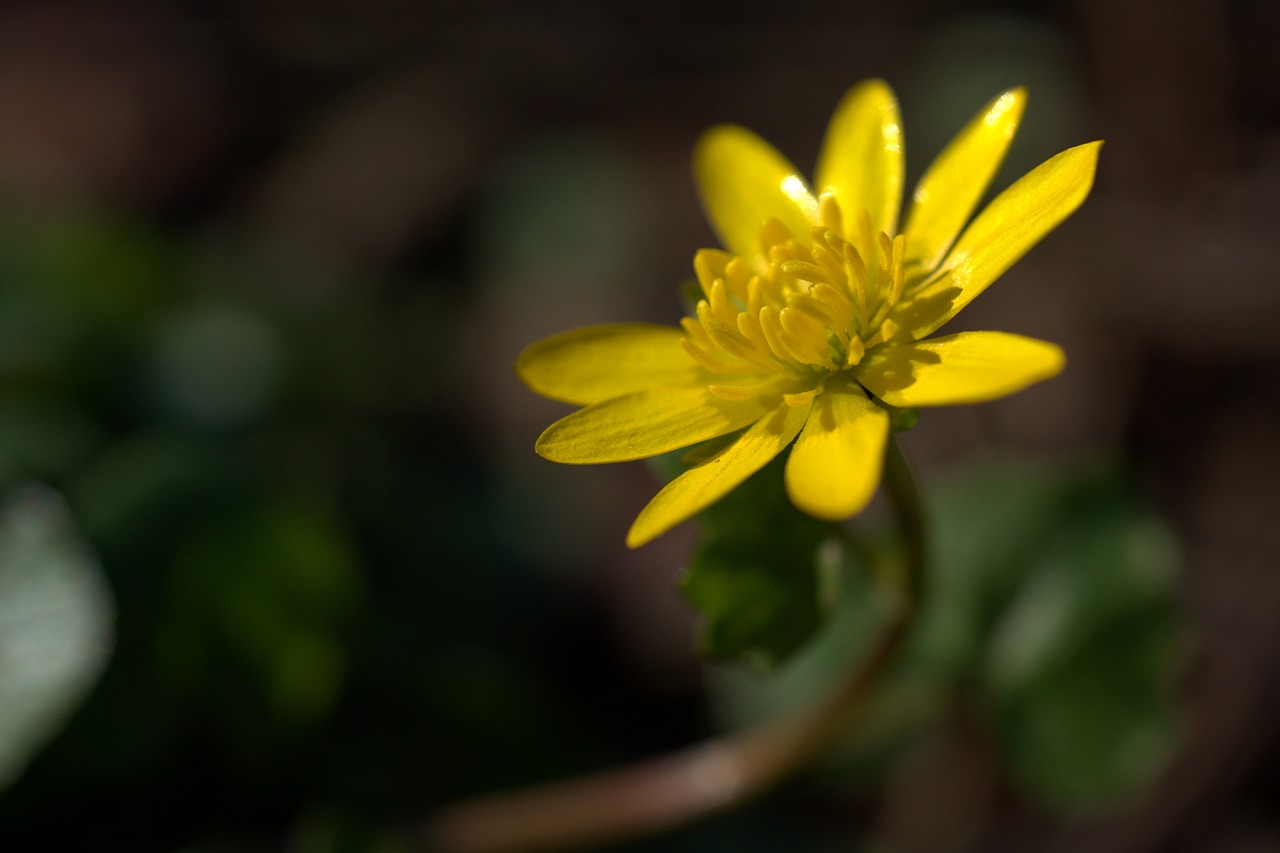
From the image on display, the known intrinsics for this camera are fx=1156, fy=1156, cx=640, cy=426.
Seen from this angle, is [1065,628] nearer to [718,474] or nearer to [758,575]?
[758,575]

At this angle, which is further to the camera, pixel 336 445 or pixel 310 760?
pixel 336 445

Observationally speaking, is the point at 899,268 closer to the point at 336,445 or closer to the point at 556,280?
the point at 336,445

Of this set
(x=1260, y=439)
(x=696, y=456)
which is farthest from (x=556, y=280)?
(x=696, y=456)

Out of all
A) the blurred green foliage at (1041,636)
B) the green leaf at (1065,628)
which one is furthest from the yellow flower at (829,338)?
the green leaf at (1065,628)

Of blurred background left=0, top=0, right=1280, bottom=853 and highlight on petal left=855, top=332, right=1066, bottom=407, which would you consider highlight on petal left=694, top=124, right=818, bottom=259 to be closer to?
highlight on petal left=855, top=332, right=1066, bottom=407

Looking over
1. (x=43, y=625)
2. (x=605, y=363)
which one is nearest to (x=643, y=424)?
(x=605, y=363)

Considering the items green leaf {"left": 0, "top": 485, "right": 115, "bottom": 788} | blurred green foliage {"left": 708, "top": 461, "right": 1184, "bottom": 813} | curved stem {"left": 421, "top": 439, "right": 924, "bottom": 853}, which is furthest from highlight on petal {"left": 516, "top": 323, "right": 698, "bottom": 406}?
green leaf {"left": 0, "top": 485, "right": 115, "bottom": 788}
